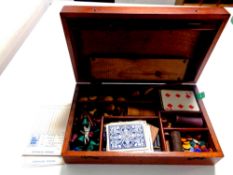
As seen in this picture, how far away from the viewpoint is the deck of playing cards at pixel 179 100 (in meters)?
0.76

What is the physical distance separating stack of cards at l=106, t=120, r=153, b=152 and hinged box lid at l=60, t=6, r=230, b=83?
20 cm

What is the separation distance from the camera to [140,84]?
842 mm

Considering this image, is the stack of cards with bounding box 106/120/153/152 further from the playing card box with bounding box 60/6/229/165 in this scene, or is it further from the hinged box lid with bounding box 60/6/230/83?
the hinged box lid with bounding box 60/6/230/83

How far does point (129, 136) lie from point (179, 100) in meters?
0.26

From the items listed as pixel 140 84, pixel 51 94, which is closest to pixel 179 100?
pixel 140 84

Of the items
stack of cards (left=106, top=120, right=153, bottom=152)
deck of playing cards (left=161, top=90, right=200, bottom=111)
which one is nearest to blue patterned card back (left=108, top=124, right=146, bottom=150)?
stack of cards (left=106, top=120, right=153, bottom=152)

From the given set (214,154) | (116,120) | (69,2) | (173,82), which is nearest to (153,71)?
(173,82)

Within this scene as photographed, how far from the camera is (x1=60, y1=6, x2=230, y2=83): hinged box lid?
0.60m

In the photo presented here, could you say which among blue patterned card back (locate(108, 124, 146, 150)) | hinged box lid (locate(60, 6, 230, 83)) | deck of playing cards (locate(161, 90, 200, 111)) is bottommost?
blue patterned card back (locate(108, 124, 146, 150))

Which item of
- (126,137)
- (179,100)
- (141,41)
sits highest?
(141,41)

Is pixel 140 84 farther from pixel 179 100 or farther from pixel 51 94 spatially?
pixel 51 94

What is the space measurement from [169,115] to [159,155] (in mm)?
218

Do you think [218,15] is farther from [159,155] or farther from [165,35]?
[159,155]

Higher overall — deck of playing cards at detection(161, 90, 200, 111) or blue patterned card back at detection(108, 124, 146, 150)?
deck of playing cards at detection(161, 90, 200, 111)
